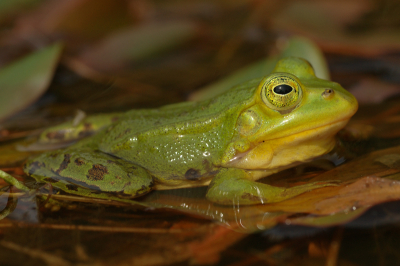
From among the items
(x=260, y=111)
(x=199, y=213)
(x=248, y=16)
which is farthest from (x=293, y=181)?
(x=248, y=16)

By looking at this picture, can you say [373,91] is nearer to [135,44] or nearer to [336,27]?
[336,27]

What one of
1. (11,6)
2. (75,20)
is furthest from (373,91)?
(11,6)

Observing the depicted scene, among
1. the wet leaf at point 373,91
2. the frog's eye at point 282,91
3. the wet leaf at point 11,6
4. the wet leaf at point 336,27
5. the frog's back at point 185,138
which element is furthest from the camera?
the wet leaf at point 11,6

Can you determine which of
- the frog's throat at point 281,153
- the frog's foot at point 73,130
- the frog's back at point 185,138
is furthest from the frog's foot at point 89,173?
the frog's throat at point 281,153

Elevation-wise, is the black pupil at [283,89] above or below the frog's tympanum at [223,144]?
above

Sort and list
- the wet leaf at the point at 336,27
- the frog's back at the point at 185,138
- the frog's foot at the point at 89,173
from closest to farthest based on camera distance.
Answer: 1. the frog's foot at the point at 89,173
2. the frog's back at the point at 185,138
3. the wet leaf at the point at 336,27

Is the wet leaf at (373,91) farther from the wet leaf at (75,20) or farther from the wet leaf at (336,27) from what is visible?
the wet leaf at (75,20)

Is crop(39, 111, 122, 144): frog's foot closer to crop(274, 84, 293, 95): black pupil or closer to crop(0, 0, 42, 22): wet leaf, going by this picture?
crop(274, 84, 293, 95): black pupil

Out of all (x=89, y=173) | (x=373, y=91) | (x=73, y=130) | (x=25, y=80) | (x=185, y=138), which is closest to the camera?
(x=89, y=173)
